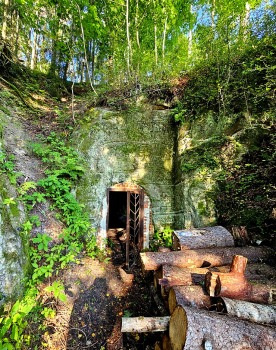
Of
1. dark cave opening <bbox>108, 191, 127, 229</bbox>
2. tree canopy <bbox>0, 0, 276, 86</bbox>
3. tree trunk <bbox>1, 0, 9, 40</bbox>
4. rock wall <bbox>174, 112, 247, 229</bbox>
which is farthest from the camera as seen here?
dark cave opening <bbox>108, 191, 127, 229</bbox>

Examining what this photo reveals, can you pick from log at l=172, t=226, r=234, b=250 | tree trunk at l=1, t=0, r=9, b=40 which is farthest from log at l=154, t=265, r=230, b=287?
tree trunk at l=1, t=0, r=9, b=40

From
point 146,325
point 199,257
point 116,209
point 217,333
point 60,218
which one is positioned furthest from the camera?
point 116,209

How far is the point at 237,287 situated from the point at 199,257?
815 mm

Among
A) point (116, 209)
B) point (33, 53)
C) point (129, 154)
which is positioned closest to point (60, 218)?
point (129, 154)

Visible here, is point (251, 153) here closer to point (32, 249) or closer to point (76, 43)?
point (32, 249)

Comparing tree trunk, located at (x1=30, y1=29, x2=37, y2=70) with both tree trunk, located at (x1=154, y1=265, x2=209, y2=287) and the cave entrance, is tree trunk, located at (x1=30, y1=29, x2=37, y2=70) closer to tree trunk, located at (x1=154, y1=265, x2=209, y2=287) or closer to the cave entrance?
the cave entrance

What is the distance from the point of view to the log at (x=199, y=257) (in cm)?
314

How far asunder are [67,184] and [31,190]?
763 millimetres

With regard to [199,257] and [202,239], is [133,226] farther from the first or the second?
[199,257]

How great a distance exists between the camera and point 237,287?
7.88 ft

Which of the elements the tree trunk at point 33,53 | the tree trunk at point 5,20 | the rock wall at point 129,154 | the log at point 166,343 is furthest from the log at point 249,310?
the tree trunk at point 33,53

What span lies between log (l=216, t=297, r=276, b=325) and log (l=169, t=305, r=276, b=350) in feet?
0.49

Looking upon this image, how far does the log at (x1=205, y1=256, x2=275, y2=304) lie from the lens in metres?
2.38

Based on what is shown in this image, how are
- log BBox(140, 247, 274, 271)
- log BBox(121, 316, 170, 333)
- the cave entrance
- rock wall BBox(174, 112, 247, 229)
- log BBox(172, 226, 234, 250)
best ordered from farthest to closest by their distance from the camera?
the cave entrance → rock wall BBox(174, 112, 247, 229) → log BBox(172, 226, 234, 250) → log BBox(140, 247, 274, 271) → log BBox(121, 316, 170, 333)
